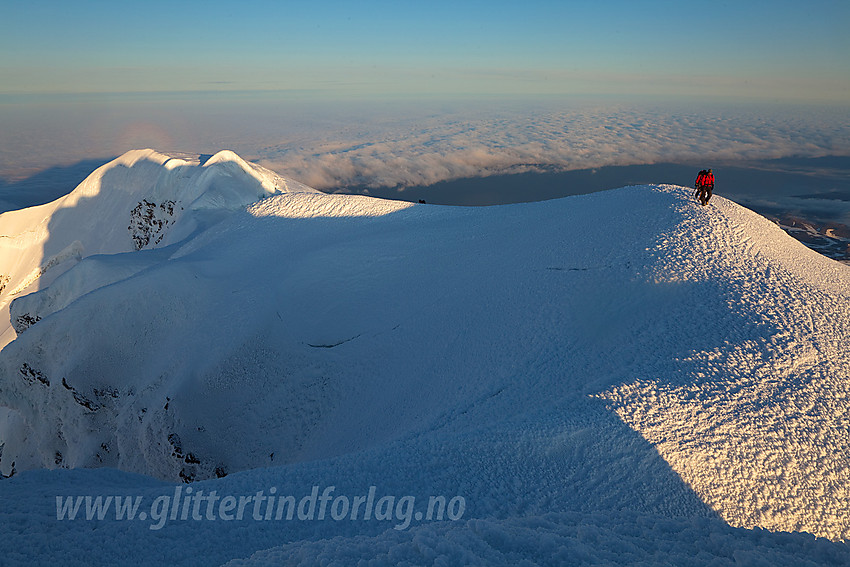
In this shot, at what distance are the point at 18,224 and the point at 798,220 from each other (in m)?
196

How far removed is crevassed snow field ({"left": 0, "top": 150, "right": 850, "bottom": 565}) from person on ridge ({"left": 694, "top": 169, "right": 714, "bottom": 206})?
0.66m

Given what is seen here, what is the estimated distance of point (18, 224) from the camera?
188 feet

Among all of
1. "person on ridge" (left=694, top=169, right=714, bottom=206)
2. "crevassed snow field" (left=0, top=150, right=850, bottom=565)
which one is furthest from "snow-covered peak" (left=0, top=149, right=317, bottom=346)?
"person on ridge" (left=694, top=169, right=714, bottom=206)

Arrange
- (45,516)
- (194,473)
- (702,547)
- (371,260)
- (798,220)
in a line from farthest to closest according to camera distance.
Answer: (798,220) < (371,260) < (194,473) < (45,516) < (702,547)

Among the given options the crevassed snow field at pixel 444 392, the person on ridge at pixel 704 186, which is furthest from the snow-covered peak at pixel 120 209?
the person on ridge at pixel 704 186

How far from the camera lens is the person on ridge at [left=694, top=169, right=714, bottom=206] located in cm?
1633

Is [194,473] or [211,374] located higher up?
[211,374]

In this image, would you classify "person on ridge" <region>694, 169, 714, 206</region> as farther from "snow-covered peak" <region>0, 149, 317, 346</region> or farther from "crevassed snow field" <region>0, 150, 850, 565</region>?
"snow-covered peak" <region>0, 149, 317, 346</region>

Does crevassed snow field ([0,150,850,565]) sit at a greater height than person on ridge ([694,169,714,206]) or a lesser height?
lesser

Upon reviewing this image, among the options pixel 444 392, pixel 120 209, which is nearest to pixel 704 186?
pixel 444 392

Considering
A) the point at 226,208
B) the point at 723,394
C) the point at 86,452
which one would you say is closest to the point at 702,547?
the point at 723,394

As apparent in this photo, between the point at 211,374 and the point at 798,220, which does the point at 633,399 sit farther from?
the point at 798,220

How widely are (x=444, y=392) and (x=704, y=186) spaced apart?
1245cm

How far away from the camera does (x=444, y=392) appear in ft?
41.9
